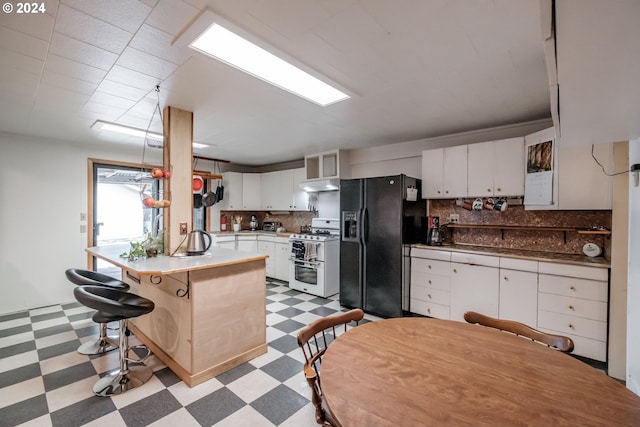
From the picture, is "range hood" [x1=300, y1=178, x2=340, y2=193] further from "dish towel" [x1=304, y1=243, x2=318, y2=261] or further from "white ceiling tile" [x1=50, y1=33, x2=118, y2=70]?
"white ceiling tile" [x1=50, y1=33, x2=118, y2=70]

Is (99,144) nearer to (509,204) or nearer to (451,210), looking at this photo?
(451,210)

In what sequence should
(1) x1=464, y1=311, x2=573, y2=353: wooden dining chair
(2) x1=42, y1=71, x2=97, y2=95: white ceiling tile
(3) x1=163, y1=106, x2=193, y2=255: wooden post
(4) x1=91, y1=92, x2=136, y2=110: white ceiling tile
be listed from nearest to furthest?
(1) x1=464, y1=311, x2=573, y2=353: wooden dining chair < (2) x1=42, y1=71, x2=97, y2=95: white ceiling tile < (4) x1=91, y1=92, x2=136, y2=110: white ceiling tile < (3) x1=163, y1=106, x2=193, y2=255: wooden post

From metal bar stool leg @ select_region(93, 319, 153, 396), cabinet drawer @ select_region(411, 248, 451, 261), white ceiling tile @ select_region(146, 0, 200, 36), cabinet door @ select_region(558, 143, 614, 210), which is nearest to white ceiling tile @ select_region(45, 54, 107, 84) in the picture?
white ceiling tile @ select_region(146, 0, 200, 36)

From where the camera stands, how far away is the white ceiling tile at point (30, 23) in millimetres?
1470

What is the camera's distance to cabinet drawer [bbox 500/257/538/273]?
268 cm

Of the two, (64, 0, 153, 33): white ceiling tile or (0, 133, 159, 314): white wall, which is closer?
(64, 0, 153, 33): white ceiling tile

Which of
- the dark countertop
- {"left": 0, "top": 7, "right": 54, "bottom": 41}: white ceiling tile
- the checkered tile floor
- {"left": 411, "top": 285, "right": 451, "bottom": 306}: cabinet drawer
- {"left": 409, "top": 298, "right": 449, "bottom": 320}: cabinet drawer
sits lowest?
the checkered tile floor

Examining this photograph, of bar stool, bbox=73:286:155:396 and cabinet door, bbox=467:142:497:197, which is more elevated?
cabinet door, bbox=467:142:497:197

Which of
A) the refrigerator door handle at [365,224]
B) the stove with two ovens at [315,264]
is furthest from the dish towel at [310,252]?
the refrigerator door handle at [365,224]

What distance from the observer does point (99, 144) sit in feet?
14.1

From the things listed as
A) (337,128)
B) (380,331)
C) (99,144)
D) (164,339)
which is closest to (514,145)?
(337,128)

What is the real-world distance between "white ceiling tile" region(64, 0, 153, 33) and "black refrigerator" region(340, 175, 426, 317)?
2.83 meters

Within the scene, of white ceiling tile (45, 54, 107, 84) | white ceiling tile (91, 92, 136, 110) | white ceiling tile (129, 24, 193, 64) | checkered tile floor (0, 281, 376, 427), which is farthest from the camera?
white ceiling tile (91, 92, 136, 110)

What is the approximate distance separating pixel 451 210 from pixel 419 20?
2.81 m
